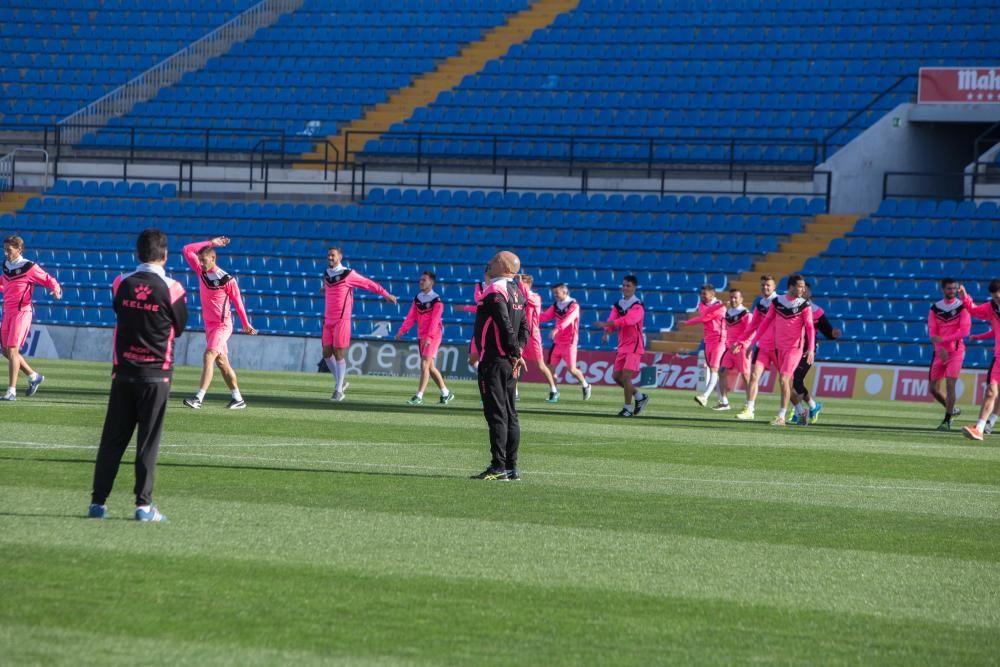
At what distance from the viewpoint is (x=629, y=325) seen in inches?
941

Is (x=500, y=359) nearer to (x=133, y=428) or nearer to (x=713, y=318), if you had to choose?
(x=133, y=428)

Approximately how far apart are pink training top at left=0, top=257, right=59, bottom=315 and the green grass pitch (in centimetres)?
401

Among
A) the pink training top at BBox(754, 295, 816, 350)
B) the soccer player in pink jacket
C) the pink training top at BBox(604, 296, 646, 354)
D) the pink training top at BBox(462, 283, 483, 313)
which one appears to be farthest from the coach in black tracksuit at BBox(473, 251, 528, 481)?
the soccer player in pink jacket

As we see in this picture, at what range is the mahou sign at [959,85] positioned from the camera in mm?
36125

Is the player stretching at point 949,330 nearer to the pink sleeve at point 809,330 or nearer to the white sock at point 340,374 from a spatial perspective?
the pink sleeve at point 809,330

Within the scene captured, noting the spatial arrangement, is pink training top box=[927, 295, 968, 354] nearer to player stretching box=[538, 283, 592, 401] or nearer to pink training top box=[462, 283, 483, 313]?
player stretching box=[538, 283, 592, 401]

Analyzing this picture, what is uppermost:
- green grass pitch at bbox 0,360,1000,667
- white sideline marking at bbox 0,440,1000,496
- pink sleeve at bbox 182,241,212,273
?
pink sleeve at bbox 182,241,212,273

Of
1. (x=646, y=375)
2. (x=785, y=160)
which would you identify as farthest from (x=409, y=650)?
(x=785, y=160)

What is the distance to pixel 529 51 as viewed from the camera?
141 ft

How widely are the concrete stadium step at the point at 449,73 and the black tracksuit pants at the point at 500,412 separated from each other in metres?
28.3

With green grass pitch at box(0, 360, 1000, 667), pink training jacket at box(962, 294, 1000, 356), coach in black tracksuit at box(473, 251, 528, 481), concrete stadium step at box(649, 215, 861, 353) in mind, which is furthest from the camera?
concrete stadium step at box(649, 215, 861, 353)

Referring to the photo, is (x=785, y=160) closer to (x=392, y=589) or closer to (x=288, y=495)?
(x=288, y=495)

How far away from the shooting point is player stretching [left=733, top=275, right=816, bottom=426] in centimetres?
2230

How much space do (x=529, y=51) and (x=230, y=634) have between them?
37.7 metres
